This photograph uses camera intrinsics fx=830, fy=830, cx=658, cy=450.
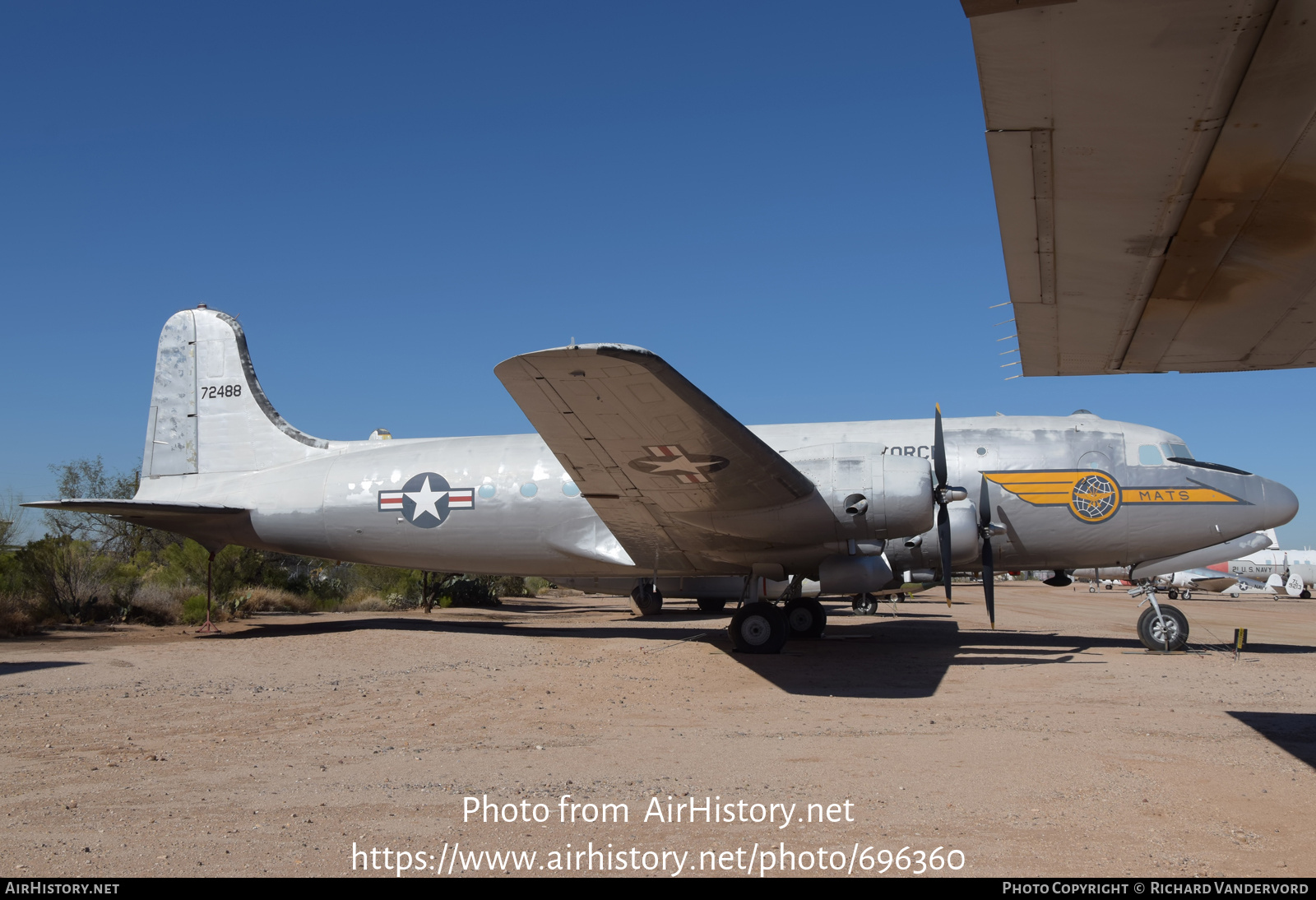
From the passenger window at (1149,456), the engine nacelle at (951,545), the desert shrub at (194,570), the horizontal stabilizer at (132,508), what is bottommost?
the desert shrub at (194,570)

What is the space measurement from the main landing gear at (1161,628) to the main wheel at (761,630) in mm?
5689

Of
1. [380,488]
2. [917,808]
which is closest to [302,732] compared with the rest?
[917,808]

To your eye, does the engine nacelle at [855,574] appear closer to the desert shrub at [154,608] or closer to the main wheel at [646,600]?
the main wheel at [646,600]

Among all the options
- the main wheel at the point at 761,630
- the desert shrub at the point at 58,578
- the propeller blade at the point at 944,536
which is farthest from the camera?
the desert shrub at the point at 58,578

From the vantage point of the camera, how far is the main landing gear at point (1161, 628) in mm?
12695

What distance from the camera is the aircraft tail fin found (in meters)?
16.8

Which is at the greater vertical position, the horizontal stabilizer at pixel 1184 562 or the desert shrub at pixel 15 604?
the horizontal stabilizer at pixel 1184 562

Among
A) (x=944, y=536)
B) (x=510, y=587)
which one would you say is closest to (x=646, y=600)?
(x=944, y=536)

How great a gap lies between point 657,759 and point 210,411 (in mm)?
14617

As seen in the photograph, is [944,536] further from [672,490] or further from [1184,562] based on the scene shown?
[1184,562]

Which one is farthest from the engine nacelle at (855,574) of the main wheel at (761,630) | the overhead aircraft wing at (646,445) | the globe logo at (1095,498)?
the globe logo at (1095,498)

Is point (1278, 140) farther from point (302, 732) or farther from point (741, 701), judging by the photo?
point (302, 732)

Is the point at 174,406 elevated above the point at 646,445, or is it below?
above

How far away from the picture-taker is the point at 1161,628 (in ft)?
41.9
